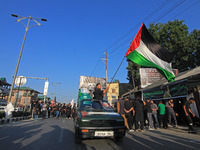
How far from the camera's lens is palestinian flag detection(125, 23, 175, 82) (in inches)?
270

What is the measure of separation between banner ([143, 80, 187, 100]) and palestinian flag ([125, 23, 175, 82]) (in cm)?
233

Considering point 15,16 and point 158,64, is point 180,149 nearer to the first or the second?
point 158,64

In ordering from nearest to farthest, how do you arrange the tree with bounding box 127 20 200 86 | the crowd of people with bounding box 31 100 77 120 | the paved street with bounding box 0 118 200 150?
the paved street with bounding box 0 118 200 150, the crowd of people with bounding box 31 100 77 120, the tree with bounding box 127 20 200 86

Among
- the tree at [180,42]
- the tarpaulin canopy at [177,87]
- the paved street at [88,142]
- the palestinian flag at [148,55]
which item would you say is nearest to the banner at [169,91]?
the tarpaulin canopy at [177,87]

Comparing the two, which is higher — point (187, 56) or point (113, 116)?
point (187, 56)

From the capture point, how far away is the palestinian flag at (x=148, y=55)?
22.5 feet

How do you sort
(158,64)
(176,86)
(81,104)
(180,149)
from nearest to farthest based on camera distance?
1. (180,149)
2. (81,104)
3. (158,64)
4. (176,86)

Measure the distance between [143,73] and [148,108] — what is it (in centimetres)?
925

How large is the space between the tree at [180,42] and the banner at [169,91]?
703cm

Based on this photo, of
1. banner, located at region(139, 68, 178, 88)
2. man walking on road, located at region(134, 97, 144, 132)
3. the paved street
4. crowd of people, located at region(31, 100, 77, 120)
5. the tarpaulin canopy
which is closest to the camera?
the paved street

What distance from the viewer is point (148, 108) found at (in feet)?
26.8

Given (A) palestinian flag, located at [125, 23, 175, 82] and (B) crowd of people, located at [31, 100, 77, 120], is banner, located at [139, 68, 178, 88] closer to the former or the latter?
(B) crowd of people, located at [31, 100, 77, 120]

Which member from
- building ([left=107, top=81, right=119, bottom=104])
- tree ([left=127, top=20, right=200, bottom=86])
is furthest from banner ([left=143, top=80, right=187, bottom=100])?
building ([left=107, top=81, right=119, bottom=104])

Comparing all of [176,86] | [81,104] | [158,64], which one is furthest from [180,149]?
[176,86]
